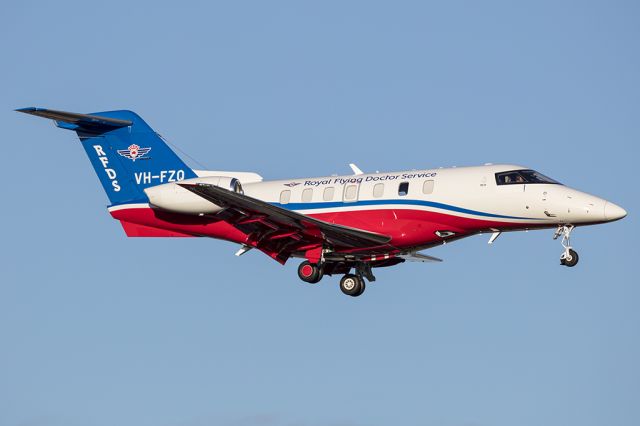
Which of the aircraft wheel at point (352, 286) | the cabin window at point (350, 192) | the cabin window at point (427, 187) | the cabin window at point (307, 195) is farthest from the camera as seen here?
the aircraft wheel at point (352, 286)

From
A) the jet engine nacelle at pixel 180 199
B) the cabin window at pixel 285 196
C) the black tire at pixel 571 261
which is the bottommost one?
the black tire at pixel 571 261

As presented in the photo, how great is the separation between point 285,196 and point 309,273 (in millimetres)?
2487

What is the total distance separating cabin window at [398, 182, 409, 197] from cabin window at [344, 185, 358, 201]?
129 cm

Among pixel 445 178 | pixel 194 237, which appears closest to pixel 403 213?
pixel 445 178

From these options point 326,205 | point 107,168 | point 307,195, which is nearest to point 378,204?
point 326,205

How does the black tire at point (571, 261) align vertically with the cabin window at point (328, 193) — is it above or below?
below

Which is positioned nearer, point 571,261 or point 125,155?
point 571,261

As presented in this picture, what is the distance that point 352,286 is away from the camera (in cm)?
3291

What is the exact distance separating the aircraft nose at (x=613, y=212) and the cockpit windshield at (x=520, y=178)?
5.41ft

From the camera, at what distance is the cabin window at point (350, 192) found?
32.0 metres

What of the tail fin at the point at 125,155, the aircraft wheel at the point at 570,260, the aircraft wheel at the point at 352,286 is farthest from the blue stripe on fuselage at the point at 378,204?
the tail fin at the point at 125,155

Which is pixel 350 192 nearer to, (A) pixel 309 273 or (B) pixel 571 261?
(A) pixel 309 273

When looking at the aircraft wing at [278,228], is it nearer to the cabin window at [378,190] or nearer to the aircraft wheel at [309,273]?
the aircraft wheel at [309,273]

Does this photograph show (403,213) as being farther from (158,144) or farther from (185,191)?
(158,144)
